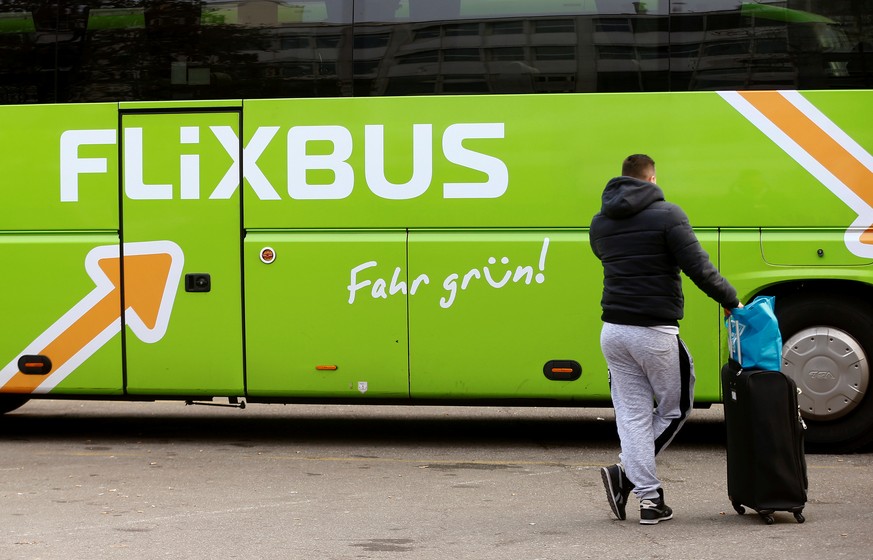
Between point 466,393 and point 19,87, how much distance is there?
4.01 meters

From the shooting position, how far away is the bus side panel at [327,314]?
9453mm

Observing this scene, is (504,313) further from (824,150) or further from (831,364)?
(824,150)

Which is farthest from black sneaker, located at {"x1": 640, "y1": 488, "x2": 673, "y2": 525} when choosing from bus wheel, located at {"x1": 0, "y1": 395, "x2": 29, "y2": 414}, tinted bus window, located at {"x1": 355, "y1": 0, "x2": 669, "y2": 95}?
bus wheel, located at {"x1": 0, "y1": 395, "x2": 29, "y2": 414}

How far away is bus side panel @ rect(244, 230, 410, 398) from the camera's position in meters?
9.45

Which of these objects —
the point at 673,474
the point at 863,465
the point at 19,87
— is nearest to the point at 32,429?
the point at 19,87

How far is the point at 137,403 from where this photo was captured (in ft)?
42.9

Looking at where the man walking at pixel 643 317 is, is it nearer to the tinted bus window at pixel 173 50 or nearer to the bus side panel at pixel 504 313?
the bus side panel at pixel 504 313

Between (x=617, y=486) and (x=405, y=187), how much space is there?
10.6ft

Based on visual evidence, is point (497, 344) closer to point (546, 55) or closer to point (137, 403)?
point (546, 55)

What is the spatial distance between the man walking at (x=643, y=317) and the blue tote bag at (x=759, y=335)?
9 cm

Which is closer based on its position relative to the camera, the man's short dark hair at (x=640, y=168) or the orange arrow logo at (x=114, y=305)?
the man's short dark hair at (x=640, y=168)

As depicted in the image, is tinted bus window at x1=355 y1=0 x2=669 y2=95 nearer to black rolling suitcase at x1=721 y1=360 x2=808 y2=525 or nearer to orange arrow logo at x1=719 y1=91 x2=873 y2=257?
orange arrow logo at x1=719 y1=91 x2=873 y2=257

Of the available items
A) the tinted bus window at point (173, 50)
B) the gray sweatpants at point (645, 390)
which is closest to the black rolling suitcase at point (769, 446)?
the gray sweatpants at point (645, 390)

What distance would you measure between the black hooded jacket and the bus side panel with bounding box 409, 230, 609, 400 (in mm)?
2322
